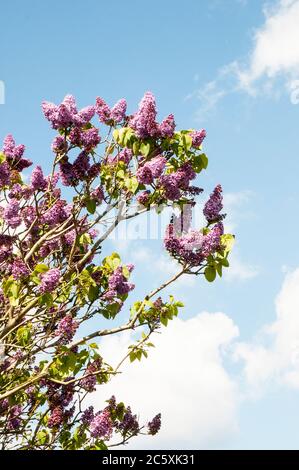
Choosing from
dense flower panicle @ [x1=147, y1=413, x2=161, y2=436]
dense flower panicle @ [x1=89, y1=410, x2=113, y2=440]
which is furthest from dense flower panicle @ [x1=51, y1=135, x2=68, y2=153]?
dense flower panicle @ [x1=147, y1=413, x2=161, y2=436]

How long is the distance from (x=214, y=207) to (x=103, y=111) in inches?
94.7

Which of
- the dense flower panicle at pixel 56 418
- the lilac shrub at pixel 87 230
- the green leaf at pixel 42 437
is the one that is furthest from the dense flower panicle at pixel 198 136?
the green leaf at pixel 42 437

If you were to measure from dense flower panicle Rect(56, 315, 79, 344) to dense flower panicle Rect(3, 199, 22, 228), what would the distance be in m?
1.61

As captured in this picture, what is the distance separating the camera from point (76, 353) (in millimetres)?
8938

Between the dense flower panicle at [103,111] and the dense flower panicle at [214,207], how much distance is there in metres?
2.18

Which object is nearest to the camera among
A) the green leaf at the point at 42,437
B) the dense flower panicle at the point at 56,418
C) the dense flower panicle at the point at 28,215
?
the dense flower panicle at the point at 28,215

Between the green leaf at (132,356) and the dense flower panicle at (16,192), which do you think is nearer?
the green leaf at (132,356)

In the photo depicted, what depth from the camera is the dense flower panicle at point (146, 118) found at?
819cm

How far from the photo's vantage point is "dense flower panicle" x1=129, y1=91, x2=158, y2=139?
8188 millimetres

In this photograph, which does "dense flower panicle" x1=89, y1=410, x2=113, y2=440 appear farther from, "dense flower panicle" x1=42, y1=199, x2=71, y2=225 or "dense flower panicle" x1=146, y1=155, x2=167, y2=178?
"dense flower panicle" x1=146, y1=155, x2=167, y2=178

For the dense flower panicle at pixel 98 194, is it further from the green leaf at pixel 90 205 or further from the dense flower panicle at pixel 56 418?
the dense flower panicle at pixel 56 418

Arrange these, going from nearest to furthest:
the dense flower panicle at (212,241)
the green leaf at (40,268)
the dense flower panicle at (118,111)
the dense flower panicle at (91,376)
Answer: the dense flower panicle at (212,241)
the green leaf at (40,268)
the dense flower panicle at (91,376)
the dense flower panicle at (118,111)

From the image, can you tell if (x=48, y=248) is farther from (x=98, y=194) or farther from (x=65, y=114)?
(x=65, y=114)
